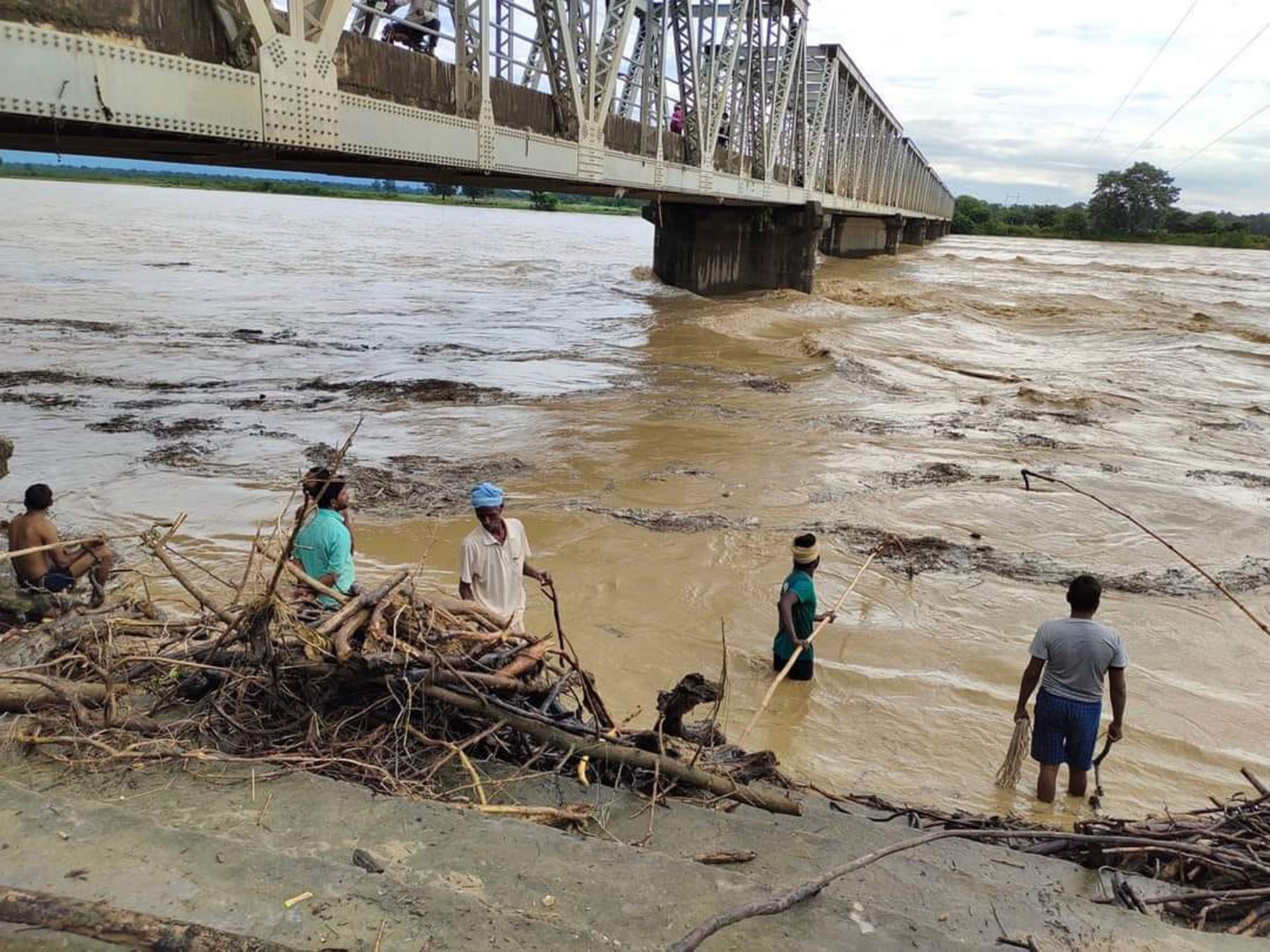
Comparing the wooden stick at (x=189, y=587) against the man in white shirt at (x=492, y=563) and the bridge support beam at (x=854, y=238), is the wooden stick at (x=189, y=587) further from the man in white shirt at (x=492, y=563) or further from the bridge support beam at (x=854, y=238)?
the bridge support beam at (x=854, y=238)

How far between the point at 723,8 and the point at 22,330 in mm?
16410

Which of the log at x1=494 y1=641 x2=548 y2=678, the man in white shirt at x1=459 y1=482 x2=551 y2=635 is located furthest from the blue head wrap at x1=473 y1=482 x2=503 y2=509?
the log at x1=494 y1=641 x2=548 y2=678

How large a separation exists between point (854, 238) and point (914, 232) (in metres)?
27.1

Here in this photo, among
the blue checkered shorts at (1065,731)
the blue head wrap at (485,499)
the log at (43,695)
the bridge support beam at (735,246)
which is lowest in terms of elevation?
the blue checkered shorts at (1065,731)

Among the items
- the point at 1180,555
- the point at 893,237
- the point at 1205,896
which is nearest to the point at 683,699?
the point at 1205,896

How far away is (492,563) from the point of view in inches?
174

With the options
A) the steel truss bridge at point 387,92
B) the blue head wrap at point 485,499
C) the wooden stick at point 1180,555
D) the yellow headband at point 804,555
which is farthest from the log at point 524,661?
the steel truss bridge at point 387,92

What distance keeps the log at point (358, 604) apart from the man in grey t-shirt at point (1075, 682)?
119 inches

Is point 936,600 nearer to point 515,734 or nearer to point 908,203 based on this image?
point 515,734

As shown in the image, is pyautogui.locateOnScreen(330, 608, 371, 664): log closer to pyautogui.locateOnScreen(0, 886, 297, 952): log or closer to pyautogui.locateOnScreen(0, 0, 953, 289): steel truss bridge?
pyautogui.locateOnScreen(0, 886, 297, 952): log

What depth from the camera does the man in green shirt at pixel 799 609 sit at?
211 inches

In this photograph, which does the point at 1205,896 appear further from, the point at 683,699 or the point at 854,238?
the point at 854,238

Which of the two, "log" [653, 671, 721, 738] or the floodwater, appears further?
the floodwater

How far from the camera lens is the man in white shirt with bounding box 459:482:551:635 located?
4359 mm
